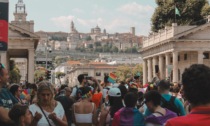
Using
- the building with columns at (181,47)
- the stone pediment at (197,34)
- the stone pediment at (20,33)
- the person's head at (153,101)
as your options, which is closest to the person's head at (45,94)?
the person's head at (153,101)

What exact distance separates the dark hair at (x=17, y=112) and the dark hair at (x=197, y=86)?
10.3 ft

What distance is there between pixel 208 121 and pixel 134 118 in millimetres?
4115

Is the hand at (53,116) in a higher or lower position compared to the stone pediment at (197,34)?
lower

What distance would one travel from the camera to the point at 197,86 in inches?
170

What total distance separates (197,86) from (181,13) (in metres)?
75.4

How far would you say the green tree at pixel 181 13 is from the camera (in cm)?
7778

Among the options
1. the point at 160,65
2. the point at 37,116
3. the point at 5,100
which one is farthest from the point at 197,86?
the point at 160,65

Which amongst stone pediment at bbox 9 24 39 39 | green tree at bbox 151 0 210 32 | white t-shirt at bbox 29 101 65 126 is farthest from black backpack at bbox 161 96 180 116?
green tree at bbox 151 0 210 32

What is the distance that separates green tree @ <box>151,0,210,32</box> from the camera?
7778cm

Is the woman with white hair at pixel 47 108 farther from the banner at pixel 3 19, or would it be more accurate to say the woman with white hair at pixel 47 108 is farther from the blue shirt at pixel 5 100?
the banner at pixel 3 19

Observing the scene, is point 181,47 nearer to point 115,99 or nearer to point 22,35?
point 22,35

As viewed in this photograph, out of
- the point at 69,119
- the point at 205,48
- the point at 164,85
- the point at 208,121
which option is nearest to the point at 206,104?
the point at 208,121

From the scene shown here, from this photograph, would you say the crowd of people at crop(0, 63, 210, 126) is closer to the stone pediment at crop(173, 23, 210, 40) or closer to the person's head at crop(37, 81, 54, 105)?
the person's head at crop(37, 81, 54, 105)

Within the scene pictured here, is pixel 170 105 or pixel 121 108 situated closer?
pixel 121 108
